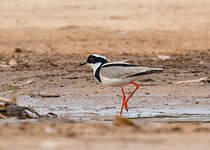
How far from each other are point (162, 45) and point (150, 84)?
3.69 metres

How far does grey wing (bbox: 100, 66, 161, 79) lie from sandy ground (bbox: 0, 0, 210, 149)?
525mm

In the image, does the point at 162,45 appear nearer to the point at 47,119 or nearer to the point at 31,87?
the point at 31,87

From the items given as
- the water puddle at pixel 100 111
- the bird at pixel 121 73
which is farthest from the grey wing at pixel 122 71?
the water puddle at pixel 100 111

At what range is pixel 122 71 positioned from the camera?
8.55 metres

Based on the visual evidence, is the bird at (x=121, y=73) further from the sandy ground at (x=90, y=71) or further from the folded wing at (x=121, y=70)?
the sandy ground at (x=90, y=71)

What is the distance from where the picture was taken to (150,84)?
1062 centimetres

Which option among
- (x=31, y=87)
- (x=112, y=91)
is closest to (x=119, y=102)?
(x=112, y=91)

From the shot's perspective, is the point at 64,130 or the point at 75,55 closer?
the point at 64,130

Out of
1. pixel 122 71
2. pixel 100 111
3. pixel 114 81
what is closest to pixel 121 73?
pixel 122 71

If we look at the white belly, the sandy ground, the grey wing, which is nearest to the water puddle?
the sandy ground

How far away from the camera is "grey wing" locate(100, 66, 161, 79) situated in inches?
329

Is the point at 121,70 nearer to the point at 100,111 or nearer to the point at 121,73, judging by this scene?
the point at 121,73

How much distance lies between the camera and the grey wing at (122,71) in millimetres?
8359

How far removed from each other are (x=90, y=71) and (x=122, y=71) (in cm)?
310
